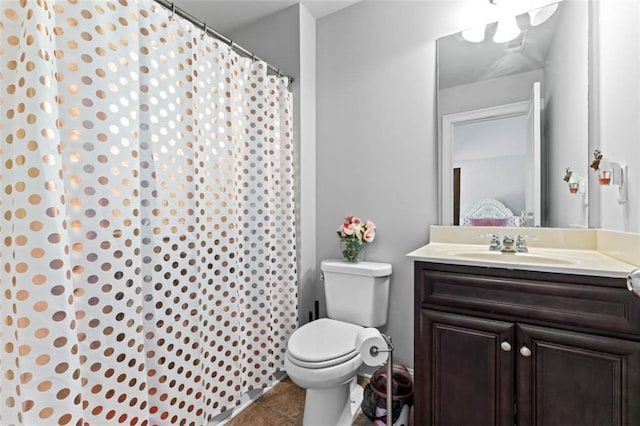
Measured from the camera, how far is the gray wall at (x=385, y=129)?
191cm

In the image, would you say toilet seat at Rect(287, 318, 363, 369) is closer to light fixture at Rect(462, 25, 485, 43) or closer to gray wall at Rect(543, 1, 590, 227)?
gray wall at Rect(543, 1, 590, 227)

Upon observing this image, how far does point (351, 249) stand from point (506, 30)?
5.06 feet

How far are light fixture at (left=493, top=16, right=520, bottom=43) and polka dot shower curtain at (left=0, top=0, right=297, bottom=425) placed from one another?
1376mm

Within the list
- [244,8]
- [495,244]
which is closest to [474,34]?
[495,244]

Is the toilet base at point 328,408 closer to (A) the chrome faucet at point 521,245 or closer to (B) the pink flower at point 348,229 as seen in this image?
(B) the pink flower at point 348,229

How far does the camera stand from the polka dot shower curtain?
0.89 metres

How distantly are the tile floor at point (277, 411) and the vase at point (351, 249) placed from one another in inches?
34.8

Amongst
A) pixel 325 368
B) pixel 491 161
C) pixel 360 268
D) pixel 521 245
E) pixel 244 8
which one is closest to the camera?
pixel 325 368

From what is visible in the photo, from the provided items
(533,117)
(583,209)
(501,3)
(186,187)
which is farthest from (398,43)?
(186,187)

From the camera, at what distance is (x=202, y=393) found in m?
1.46

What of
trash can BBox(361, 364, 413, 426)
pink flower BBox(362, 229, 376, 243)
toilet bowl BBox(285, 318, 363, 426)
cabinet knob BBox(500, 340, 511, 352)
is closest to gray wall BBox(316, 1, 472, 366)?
pink flower BBox(362, 229, 376, 243)

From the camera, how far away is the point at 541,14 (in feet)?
5.33

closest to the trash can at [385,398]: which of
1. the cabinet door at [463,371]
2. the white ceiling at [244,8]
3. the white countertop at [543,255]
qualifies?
the cabinet door at [463,371]

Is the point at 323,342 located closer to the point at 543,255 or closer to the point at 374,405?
the point at 374,405
